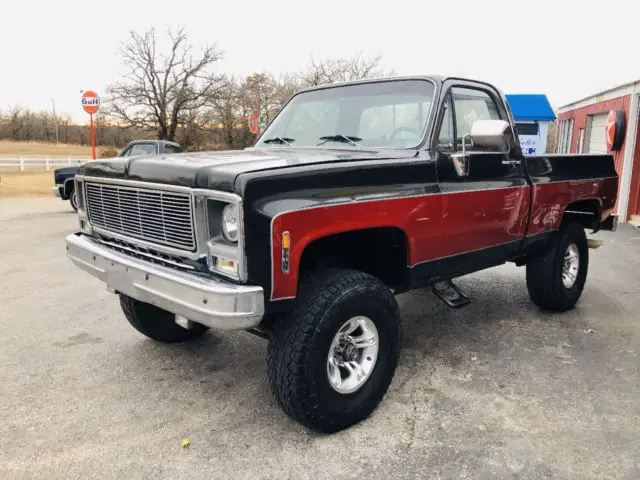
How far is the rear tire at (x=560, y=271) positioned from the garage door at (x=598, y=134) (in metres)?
10.0

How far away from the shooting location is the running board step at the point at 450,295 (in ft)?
13.2

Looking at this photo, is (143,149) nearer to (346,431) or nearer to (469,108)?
(469,108)

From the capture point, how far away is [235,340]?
4.50 m

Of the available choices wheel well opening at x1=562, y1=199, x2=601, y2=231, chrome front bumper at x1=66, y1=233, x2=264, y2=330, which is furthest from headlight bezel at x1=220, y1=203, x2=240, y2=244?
wheel well opening at x1=562, y1=199, x2=601, y2=231

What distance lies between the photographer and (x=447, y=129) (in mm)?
3809

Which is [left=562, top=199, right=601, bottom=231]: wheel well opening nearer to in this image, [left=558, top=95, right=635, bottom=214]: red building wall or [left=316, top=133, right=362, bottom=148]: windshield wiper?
[left=316, top=133, right=362, bottom=148]: windshield wiper

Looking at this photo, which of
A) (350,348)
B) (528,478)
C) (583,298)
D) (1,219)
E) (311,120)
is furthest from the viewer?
(1,219)

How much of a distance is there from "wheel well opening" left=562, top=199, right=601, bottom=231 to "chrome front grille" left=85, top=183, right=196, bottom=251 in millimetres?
3914

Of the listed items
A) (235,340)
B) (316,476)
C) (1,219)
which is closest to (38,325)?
(235,340)

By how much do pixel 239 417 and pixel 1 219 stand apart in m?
11.3

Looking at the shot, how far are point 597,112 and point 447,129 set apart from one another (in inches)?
498

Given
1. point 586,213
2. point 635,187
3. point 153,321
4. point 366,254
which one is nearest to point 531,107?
point 635,187

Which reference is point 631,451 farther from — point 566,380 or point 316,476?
point 316,476

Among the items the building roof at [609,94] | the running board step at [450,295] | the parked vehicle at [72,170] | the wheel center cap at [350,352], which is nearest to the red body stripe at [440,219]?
the running board step at [450,295]
